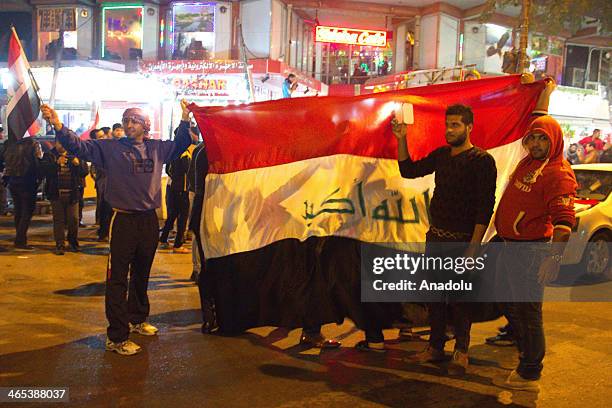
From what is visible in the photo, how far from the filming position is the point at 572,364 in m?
5.34

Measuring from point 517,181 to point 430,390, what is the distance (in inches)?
66.8

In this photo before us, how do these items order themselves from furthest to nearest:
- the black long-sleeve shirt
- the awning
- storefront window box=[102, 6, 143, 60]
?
the awning < storefront window box=[102, 6, 143, 60] < the black long-sleeve shirt

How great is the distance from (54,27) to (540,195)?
23072mm

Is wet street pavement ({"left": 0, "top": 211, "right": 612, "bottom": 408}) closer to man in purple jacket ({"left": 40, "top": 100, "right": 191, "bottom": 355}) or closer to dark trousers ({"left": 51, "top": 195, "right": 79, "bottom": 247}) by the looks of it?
man in purple jacket ({"left": 40, "top": 100, "right": 191, "bottom": 355})

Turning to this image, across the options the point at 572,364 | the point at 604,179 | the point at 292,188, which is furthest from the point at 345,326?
the point at 604,179

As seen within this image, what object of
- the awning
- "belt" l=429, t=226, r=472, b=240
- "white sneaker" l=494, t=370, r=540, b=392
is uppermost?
the awning

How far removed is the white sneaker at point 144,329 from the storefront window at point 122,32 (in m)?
18.5

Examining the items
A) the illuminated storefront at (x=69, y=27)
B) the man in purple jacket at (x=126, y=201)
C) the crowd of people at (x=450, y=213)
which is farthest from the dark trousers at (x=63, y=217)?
the illuminated storefront at (x=69, y=27)

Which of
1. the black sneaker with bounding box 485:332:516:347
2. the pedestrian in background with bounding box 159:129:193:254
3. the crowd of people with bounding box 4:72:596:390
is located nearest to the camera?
the crowd of people with bounding box 4:72:596:390

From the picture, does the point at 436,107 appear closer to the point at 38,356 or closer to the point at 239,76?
the point at 38,356

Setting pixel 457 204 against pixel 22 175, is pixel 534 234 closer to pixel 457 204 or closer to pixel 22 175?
pixel 457 204

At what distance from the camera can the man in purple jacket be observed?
5.32 metres

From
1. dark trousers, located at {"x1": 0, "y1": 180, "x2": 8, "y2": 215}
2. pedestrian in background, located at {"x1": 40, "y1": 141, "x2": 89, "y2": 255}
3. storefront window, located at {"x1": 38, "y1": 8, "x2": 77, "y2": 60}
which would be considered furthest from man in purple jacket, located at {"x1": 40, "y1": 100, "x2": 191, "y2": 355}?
storefront window, located at {"x1": 38, "y1": 8, "x2": 77, "y2": 60}

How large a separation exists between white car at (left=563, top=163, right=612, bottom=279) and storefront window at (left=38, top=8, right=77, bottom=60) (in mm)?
19333
